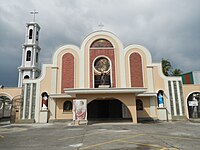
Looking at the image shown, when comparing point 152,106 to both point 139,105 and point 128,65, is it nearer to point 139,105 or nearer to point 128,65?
point 139,105

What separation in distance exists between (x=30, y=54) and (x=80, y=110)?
20395 mm

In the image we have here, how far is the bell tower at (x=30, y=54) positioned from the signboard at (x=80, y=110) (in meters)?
17.0

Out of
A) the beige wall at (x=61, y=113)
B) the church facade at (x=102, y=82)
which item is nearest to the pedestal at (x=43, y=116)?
the church facade at (x=102, y=82)

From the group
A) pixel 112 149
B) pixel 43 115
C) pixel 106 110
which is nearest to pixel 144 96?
pixel 106 110

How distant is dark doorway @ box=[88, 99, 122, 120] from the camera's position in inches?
917

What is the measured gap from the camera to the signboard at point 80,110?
57.7 ft

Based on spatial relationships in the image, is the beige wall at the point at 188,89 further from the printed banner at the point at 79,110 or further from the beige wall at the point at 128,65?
the printed banner at the point at 79,110

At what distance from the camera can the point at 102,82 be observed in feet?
72.8

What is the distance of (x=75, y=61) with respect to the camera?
2247 cm

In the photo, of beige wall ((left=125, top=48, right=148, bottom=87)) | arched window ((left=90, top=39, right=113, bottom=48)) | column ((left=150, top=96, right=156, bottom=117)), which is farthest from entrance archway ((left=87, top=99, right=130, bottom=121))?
arched window ((left=90, top=39, right=113, bottom=48))

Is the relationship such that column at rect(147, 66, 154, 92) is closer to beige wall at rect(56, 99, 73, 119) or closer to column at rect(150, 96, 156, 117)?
column at rect(150, 96, 156, 117)

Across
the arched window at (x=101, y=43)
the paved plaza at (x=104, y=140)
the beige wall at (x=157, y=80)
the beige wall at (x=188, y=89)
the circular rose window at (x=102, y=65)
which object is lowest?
the paved plaza at (x=104, y=140)

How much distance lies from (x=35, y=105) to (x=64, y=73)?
499 cm

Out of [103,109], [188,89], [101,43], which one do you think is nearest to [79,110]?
[103,109]
